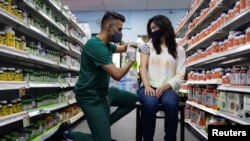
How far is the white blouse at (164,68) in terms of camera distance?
2.78 meters

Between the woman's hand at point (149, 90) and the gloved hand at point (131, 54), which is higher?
the gloved hand at point (131, 54)

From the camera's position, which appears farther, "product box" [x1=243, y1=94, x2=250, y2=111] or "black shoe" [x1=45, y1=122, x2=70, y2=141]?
"black shoe" [x1=45, y1=122, x2=70, y2=141]

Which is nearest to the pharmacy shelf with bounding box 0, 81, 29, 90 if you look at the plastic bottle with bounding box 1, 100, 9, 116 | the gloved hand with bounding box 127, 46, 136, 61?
the plastic bottle with bounding box 1, 100, 9, 116

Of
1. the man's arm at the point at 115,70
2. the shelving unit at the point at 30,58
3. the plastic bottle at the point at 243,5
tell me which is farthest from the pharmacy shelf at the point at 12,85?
the plastic bottle at the point at 243,5

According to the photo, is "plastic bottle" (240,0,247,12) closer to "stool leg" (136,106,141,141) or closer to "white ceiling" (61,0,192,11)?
"stool leg" (136,106,141,141)

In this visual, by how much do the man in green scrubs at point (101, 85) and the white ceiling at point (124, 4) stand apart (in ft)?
23.8

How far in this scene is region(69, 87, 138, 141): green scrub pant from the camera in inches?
105

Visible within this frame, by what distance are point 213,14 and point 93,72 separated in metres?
2.79

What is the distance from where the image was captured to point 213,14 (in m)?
4.76

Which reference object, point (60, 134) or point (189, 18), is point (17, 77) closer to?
point (60, 134)

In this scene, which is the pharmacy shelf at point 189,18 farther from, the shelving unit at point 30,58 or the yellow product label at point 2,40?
the yellow product label at point 2,40

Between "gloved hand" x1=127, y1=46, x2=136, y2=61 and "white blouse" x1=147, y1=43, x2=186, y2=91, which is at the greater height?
"gloved hand" x1=127, y1=46, x2=136, y2=61

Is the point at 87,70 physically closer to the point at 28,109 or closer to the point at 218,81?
the point at 28,109

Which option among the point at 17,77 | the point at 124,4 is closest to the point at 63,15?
the point at 17,77
